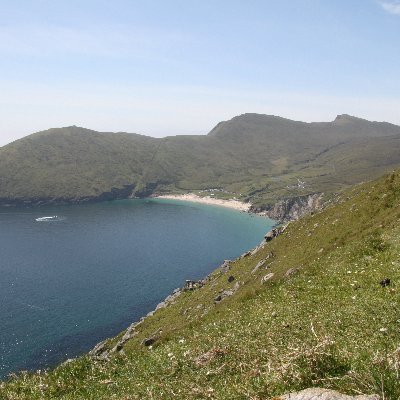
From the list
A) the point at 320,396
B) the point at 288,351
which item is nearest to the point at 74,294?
the point at 288,351

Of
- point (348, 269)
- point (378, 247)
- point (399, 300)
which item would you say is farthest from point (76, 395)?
point (378, 247)

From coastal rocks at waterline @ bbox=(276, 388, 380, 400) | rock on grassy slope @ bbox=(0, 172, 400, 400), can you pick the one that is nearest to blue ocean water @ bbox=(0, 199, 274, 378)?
rock on grassy slope @ bbox=(0, 172, 400, 400)

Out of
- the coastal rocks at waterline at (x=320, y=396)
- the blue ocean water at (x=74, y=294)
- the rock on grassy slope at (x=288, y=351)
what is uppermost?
the coastal rocks at waterline at (x=320, y=396)

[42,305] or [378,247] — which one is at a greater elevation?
[378,247]

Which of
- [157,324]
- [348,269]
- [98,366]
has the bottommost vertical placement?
[157,324]

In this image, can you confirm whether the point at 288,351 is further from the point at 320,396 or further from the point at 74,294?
the point at 74,294

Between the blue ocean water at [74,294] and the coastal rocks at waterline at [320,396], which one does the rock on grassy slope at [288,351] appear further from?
the blue ocean water at [74,294]

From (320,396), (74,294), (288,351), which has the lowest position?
(74,294)

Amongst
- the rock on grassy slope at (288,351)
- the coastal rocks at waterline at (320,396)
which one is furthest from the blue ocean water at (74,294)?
the coastal rocks at waterline at (320,396)

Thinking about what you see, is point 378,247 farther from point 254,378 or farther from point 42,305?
point 42,305

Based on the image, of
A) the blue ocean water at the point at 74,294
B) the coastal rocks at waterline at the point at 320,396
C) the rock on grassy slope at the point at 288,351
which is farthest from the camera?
the blue ocean water at the point at 74,294

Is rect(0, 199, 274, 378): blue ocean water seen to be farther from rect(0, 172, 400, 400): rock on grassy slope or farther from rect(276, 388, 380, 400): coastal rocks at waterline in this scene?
rect(276, 388, 380, 400): coastal rocks at waterline
